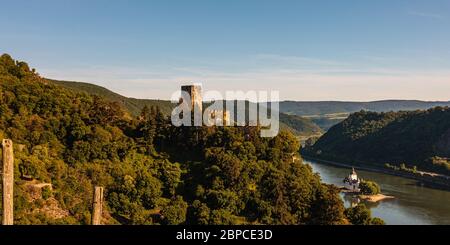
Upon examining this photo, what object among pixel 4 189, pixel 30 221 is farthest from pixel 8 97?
pixel 4 189

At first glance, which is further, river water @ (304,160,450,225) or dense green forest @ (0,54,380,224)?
river water @ (304,160,450,225)

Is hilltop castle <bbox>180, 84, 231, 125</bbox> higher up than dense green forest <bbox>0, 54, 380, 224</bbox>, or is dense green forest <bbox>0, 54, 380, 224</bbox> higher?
hilltop castle <bbox>180, 84, 231, 125</bbox>

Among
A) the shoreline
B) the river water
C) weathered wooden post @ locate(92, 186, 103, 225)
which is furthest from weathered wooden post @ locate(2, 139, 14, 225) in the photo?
the shoreline

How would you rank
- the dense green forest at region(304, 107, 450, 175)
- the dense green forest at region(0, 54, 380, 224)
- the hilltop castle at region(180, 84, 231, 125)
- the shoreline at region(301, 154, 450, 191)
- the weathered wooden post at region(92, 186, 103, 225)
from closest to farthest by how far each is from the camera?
1. the weathered wooden post at region(92, 186, 103, 225)
2. the dense green forest at region(0, 54, 380, 224)
3. the hilltop castle at region(180, 84, 231, 125)
4. the shoreline at region(301, 154, 450, 191)
5. the dense green forest at region(304, 107, 450, 175)

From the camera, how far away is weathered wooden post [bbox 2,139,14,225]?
633 centimetres

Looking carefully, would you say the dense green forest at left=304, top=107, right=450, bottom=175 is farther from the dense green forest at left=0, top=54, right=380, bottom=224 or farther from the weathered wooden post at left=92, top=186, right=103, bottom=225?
the weathered wooden post at left=92, top=186, right=103, bottom=225

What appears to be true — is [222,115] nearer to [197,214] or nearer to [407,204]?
[197,214]

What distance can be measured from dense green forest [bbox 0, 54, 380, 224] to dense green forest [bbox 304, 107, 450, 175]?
138 feet

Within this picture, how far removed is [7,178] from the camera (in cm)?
649

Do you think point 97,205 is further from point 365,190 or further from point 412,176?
point 412,176

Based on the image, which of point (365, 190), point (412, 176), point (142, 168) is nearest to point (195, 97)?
point (142, 168)

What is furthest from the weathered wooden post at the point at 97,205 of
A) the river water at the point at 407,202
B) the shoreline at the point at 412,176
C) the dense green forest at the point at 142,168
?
the shoreline at the point at 412,176

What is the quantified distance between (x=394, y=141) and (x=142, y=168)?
66357 mm

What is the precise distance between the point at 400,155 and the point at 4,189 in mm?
80129
